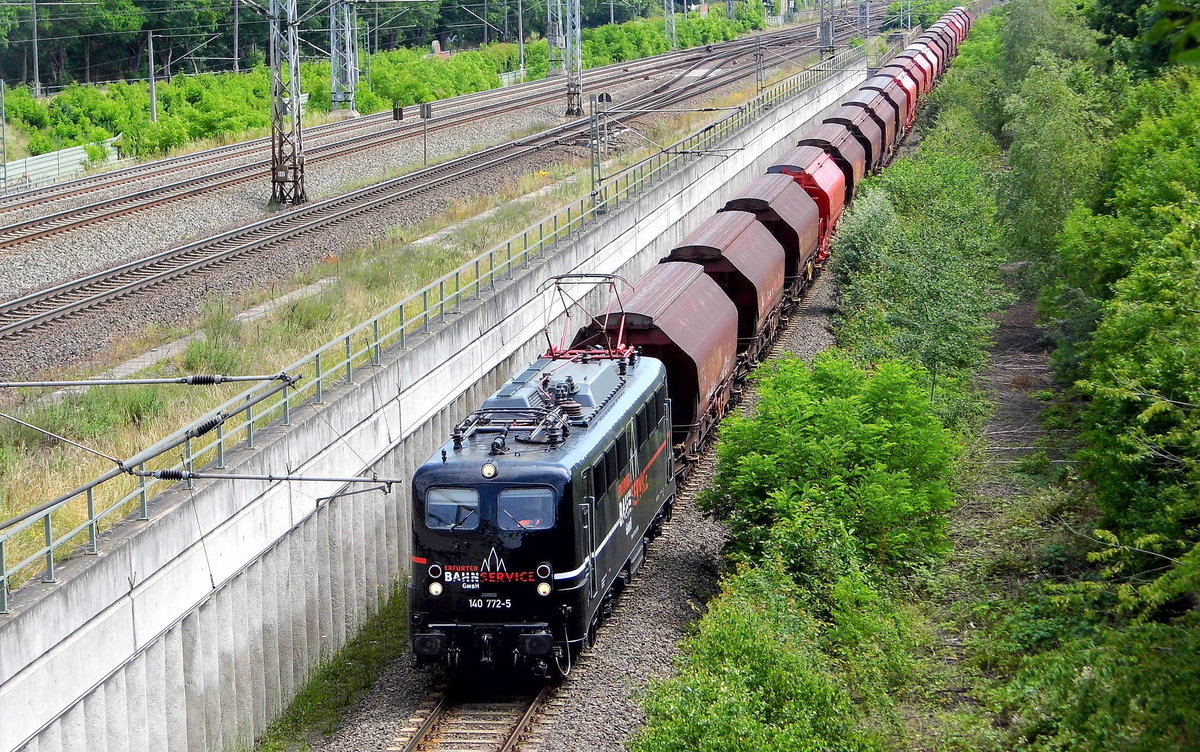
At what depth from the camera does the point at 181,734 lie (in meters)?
13.3

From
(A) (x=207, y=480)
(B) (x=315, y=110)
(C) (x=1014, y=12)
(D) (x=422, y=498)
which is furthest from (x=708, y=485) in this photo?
(B) (x=315, y=110)

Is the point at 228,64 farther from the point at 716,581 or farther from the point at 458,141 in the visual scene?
the point at 716,581

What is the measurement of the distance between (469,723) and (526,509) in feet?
7.83

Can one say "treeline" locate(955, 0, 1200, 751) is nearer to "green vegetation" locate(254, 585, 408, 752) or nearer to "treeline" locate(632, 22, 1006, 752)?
"treeline" locate(632, 22, 1006, 752)

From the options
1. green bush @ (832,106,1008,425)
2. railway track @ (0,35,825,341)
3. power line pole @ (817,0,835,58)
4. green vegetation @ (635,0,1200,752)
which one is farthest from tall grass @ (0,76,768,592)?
power line pole @ (817,0,835,58)

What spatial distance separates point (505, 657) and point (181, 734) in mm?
3475

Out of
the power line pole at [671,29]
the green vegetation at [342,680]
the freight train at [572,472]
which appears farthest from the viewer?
the power line pole at [671,29]

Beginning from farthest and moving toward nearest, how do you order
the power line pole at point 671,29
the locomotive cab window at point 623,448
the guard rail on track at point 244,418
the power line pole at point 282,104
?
the power line pole at point 671,29, the power line pole at point 282,104, the locomotive cab window at point 623,448, the guard rail on track at point 244,418

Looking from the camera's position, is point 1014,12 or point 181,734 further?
point 1014,12

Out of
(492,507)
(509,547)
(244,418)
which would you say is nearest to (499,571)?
(509,547)

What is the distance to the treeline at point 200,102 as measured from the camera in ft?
178

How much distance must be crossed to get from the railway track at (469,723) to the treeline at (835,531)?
1553 mm

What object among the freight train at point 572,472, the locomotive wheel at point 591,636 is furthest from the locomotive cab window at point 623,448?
the locomotive wheel at point 591,636

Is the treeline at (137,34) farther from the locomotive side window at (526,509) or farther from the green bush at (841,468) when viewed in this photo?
the locomotive side window at (526,509)
